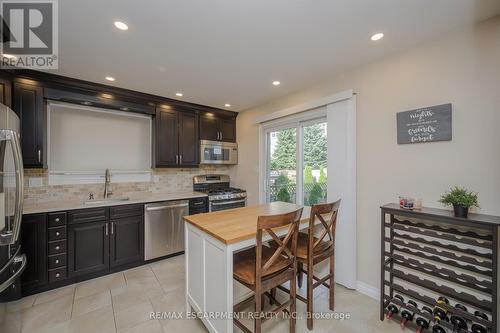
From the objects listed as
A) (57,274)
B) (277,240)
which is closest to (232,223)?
(277,240)

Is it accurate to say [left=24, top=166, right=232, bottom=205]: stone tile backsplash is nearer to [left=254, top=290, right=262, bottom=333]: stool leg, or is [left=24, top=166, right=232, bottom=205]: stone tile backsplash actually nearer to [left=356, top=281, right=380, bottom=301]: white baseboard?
[left=254, top=290, right=262, bottom=333]: stool leg

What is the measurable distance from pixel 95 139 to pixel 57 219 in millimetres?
1308

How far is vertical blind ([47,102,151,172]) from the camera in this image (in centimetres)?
299

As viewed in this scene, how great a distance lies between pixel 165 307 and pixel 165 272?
2.57 feet

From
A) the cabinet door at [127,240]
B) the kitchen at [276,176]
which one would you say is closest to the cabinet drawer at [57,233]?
the kitchen at [276,176]

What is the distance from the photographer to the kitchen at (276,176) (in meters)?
1.62

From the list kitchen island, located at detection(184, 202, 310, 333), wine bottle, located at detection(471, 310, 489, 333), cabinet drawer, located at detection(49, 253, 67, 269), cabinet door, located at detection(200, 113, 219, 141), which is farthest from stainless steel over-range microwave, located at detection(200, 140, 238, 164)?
wine bottle, located at detection(471, 310, 489, 333)

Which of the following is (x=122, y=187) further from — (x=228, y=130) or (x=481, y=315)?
(x=481, y=315)

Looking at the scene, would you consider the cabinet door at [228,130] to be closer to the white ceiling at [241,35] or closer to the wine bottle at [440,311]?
the white ceiling at [241,35]

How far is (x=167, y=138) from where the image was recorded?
3621mm

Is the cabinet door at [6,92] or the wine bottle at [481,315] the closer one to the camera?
the wine bottle at [481,315]

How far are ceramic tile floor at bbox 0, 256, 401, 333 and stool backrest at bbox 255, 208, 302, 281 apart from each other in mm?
666

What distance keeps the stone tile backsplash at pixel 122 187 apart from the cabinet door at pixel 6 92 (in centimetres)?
85

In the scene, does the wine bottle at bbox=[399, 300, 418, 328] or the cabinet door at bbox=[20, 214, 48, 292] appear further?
the cabinet door at bbox=[20, 214, 48, 292]
